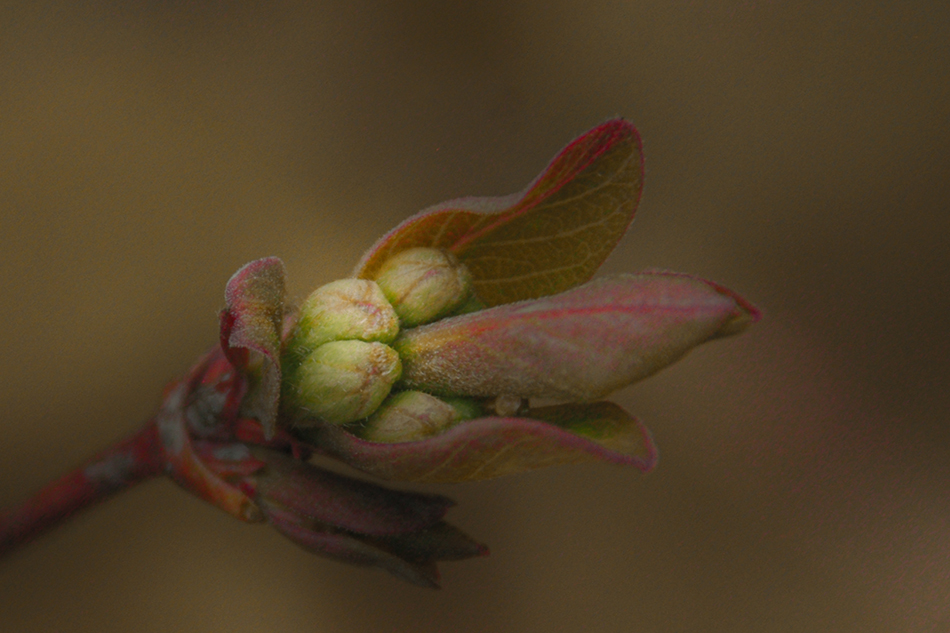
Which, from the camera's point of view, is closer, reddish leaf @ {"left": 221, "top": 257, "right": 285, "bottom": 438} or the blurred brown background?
reddish leaf @ {"left": 221, "top": 257, "right": 285, "bottom": 438}

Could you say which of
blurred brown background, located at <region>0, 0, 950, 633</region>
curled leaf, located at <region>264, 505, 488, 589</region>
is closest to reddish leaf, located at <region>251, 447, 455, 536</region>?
curled leaf, located at <region>264, 505, 488, 589</region>

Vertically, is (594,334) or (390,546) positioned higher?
(594,334)

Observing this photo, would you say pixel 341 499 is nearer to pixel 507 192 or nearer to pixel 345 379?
pixel 345 379

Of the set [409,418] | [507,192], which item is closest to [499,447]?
[409,418]

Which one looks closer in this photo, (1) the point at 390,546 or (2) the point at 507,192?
(1) the point at 390,546

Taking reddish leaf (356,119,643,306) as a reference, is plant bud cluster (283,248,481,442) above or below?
below

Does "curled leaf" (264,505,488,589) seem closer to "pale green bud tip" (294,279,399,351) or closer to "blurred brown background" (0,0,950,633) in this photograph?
"pale green bud tip" (294,279,399,351)
